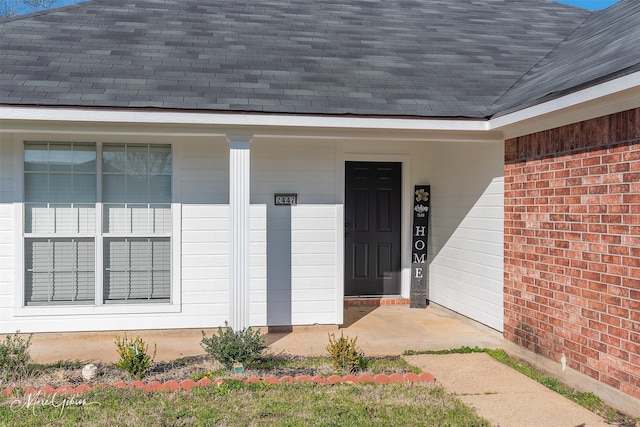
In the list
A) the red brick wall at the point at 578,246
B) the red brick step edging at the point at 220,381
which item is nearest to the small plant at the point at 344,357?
the red brick step edging at the point at 220,381

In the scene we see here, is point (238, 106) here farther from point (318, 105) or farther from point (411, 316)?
point (411, 316)

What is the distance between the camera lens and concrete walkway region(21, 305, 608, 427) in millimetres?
4633

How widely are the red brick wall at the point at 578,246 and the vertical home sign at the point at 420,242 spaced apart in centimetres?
235

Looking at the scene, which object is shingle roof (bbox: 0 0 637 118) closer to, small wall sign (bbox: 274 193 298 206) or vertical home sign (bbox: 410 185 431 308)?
small wall sign (bbox: 274 193 298 206)

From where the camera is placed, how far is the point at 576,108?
4.95 meters

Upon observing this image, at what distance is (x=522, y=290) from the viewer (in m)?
6.18

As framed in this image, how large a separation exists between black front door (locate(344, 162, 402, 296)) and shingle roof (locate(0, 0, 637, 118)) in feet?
6.69

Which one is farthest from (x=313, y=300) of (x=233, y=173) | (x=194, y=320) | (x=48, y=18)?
(x=48, y=18)

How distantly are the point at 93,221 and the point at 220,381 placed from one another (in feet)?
9.52

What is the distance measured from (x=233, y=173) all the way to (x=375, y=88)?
6.31 feet

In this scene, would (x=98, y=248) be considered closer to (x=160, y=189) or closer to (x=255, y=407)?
(x=160, y=189)

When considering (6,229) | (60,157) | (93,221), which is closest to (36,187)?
(60,157)

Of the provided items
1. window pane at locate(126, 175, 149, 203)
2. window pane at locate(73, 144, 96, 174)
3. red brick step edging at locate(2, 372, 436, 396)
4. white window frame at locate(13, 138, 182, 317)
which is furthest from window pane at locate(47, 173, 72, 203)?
red brick step edging at locate(2, 372, 436, 396)

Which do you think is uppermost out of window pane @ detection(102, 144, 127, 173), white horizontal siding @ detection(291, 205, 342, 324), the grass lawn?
window pane @ detection(102, 144, 127, 173)
